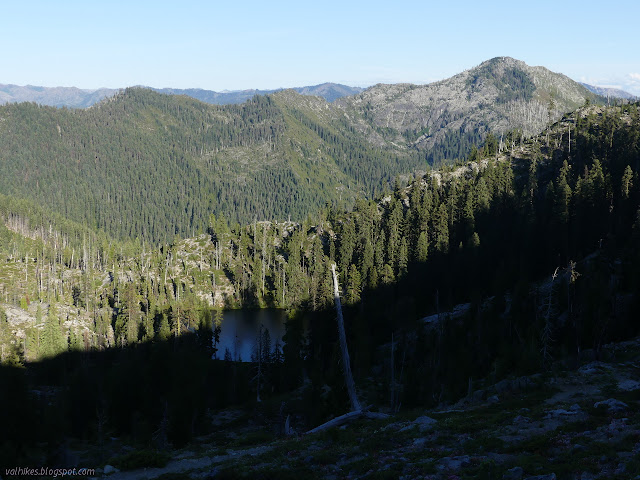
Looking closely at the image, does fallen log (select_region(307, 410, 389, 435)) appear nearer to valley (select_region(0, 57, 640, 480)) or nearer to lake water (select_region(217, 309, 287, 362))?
valley (select_region(0, 57, 640, 480))

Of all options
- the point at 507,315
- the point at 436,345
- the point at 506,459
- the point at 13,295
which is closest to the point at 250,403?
the point at 436,345

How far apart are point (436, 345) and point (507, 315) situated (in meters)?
13.3

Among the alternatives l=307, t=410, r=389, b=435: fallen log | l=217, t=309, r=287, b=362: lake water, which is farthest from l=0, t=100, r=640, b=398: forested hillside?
l=307, t=410, r=389, b=435: fallen log

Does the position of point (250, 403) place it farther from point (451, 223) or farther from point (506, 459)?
point (451, 223)

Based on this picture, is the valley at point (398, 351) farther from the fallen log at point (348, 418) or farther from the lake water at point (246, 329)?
the lake water at point (246, 329)

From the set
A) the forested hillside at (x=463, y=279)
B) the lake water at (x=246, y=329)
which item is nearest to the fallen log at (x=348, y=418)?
the forested hillside at (x=463, y=279)

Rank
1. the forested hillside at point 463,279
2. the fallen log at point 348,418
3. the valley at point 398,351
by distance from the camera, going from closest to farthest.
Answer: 1. the valley at point 398,351
2. the fallen log at point 348,418
3. the forested hillside at point 463,279

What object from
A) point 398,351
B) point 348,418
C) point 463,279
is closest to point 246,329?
point 463,279

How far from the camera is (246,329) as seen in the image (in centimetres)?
15862

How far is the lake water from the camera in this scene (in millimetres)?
135250

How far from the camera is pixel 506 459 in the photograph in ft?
73.7

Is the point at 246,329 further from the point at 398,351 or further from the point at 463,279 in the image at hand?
the point at 398,351

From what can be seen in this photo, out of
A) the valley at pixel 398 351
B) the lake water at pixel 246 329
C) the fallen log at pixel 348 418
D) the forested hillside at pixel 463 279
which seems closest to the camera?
the valley at pixel 398 351

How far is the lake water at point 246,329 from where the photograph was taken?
135 m
